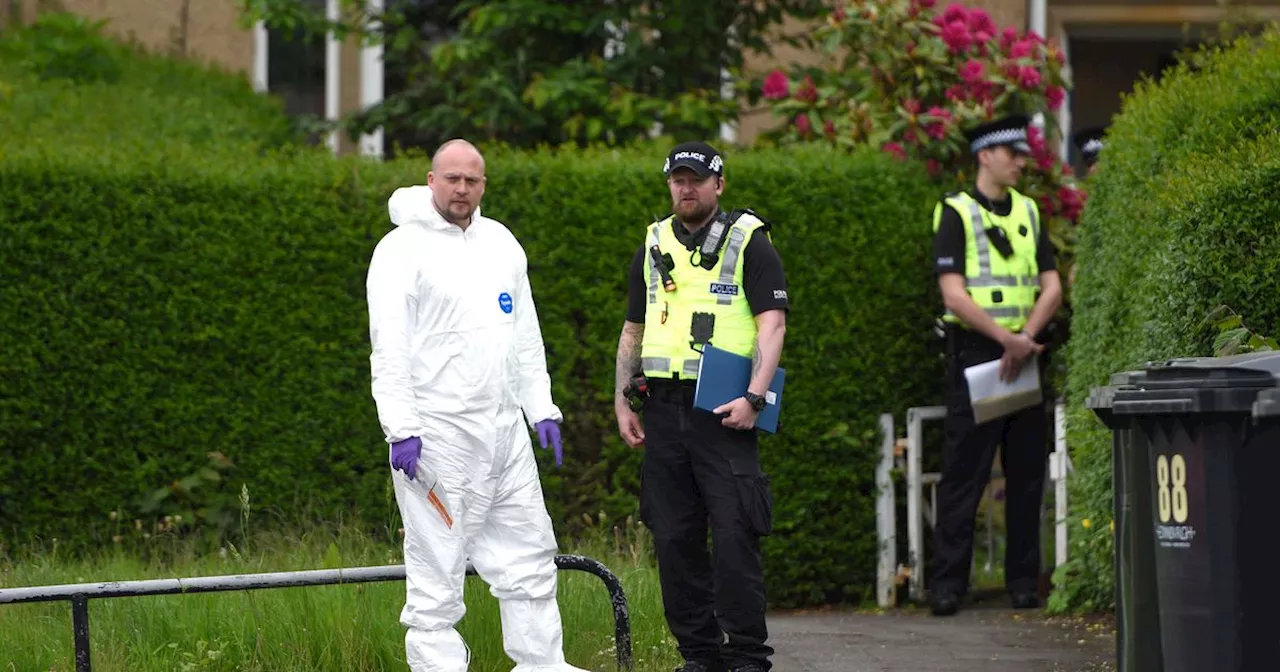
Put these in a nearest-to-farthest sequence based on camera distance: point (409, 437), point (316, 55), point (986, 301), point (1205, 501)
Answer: point (1205, 501) < point (409, 437) < point (986, 301) < point (316, 55)

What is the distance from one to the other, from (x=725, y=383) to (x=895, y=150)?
10.8 ft

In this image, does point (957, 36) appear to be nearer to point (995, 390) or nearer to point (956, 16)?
point (956, 16)

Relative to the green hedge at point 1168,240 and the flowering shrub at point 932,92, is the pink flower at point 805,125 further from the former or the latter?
the green hedge at point 1168,240

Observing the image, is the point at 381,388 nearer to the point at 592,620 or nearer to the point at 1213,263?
the point at 592,620

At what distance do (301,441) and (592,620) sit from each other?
2324 mm

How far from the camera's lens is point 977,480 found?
887cm

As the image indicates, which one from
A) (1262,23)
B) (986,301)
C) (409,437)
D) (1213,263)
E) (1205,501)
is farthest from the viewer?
(1262,23)

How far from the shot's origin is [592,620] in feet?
23.8

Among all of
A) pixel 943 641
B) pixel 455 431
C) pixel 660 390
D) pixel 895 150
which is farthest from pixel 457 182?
pixel 895 150

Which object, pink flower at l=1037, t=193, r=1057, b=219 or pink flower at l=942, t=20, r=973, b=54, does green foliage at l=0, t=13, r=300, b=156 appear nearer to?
pink flower at l=942, t=20, r=973, b=54

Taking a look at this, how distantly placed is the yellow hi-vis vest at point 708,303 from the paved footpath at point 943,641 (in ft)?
4.34

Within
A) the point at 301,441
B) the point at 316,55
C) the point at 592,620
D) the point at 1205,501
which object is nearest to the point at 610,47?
the point at 316,55

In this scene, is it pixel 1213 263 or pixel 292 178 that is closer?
pixel 1213 263

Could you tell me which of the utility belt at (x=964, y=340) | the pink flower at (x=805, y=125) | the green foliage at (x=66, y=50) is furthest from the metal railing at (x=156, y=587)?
the green foliage at (x=66, y=50)
